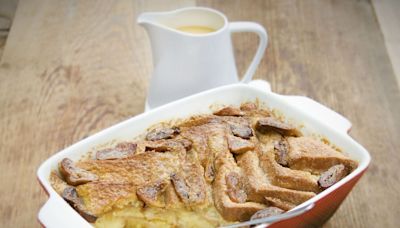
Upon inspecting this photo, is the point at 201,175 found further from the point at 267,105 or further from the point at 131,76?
the point at 131,76

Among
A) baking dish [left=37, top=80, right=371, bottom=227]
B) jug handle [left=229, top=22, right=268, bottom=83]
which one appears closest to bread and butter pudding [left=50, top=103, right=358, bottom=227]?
baking dish [left=37, top=80, right=371, bottom=227]

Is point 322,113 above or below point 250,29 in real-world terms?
below

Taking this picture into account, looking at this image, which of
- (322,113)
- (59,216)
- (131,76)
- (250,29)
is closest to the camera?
(59,216)

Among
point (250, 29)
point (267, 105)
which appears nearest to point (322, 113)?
point (267, 105)

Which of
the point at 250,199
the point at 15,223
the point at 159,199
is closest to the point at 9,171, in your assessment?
the point at 15,223

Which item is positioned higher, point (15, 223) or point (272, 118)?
point (272, 118)

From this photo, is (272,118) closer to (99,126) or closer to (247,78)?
(247,78)
